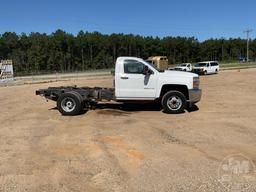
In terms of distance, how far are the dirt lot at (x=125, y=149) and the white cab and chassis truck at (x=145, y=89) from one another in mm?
472

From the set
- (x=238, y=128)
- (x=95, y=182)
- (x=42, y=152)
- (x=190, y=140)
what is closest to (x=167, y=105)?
(x=238, y=128)

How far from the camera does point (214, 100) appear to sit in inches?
679

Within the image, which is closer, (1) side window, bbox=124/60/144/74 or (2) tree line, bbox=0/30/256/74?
(1) side window, bbox=124/60/144/74

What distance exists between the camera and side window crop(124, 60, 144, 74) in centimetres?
1377

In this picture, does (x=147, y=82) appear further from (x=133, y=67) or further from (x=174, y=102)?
(x=174, y=102)

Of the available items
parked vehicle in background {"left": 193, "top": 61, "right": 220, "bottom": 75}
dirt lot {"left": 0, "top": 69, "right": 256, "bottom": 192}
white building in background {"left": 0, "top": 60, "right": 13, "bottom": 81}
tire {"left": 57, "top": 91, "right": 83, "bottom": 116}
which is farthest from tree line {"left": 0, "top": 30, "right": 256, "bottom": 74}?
dirt lot {"left": 0, "top": 69, "right": 256, "bottom": 192}

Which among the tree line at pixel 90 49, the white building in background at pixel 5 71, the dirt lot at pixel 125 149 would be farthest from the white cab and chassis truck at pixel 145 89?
the tree line at pixel 90 49

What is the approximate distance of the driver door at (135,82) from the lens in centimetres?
1366

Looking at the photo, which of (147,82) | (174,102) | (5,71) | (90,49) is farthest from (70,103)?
(90,49)

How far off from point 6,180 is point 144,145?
10.9ft

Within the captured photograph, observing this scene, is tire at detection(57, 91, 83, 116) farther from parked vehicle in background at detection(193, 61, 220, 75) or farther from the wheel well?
parked vehicle in background at detection(193, 61, 220, 75)

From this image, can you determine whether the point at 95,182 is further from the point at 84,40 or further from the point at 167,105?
the point at 84,40

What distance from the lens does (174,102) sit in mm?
13523

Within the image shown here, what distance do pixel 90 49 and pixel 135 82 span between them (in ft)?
415
